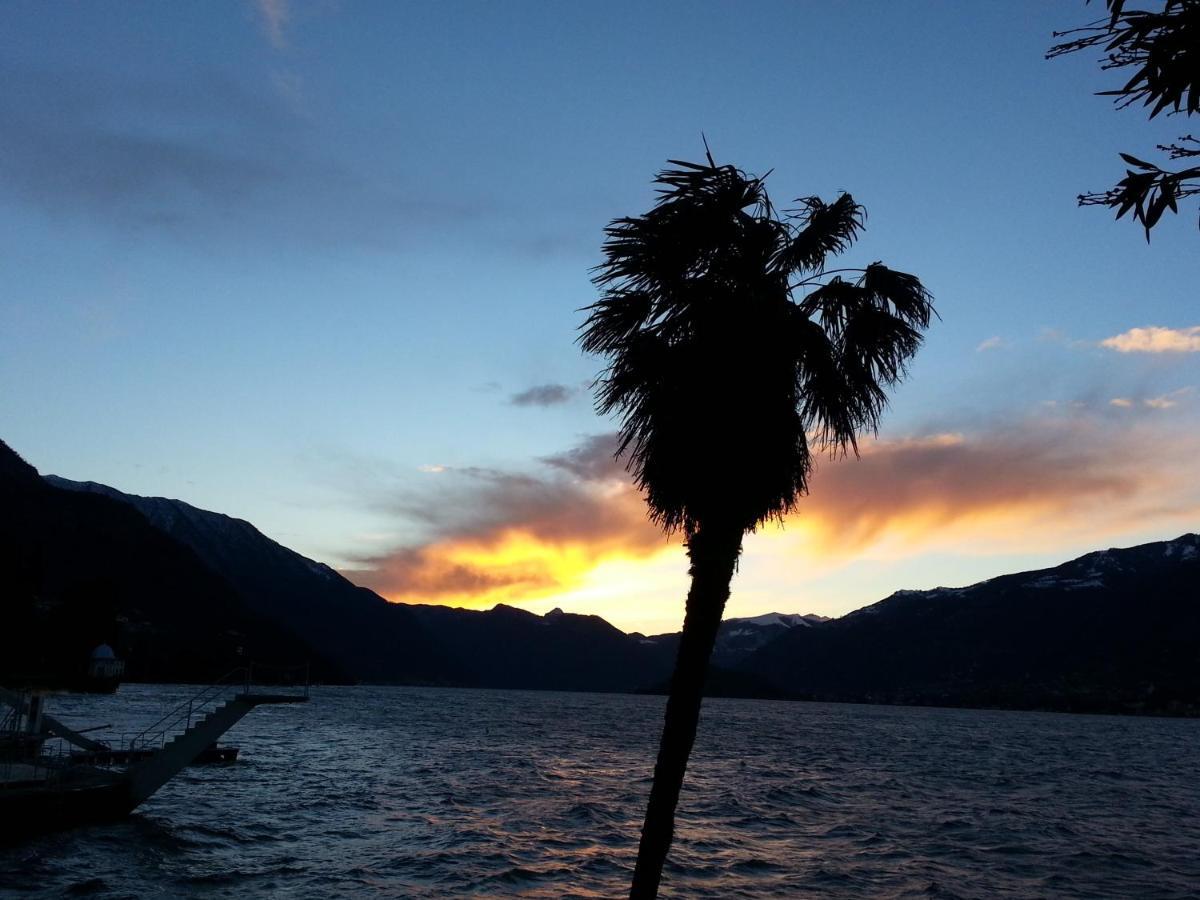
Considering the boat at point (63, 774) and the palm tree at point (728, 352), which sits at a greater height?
the palm tree at point (728, 352)

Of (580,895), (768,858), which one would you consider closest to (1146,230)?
(580,895)

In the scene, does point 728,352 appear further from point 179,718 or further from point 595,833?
point 179,718

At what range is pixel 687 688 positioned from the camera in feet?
Result: 29.6

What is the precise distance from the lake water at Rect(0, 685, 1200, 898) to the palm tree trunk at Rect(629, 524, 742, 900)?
2390 centimetres

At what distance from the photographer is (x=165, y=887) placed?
2917 cm

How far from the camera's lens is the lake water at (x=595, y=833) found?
31.7m

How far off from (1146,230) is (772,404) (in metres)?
4.87

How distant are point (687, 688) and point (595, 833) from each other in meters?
37.4

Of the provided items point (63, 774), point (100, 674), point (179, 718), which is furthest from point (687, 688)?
point (100, 674)

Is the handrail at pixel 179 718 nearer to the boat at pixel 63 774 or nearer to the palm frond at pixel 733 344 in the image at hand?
the boat at pixel 63 774

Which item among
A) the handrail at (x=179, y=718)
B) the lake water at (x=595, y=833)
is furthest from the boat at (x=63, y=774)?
the lake water at (x=595, y=833)

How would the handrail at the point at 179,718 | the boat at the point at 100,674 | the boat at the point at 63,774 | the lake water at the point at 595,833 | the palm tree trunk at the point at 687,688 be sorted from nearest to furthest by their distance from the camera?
the palm tree trunk at the point at 687,688, the lake water at the point at 595,833, the boat at the point at 63,774, the handrail at the point at 179,718, the boat at the point at 100,674

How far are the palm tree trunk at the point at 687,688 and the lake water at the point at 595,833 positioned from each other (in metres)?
23.9

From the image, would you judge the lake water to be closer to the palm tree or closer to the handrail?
the handrail
